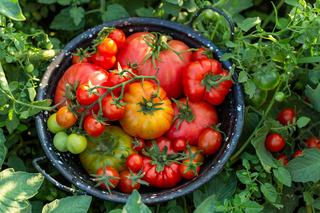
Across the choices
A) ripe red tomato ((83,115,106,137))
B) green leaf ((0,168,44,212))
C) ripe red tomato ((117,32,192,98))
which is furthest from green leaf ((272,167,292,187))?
green leaf ((0,168,44,212))

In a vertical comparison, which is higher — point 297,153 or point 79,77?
point 79,77

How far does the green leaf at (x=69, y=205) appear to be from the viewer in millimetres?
1328

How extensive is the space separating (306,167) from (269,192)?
12 centimetres

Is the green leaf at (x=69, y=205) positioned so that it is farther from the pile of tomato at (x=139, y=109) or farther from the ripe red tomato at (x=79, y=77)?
the ripe red tomato at (x=79, y=77)

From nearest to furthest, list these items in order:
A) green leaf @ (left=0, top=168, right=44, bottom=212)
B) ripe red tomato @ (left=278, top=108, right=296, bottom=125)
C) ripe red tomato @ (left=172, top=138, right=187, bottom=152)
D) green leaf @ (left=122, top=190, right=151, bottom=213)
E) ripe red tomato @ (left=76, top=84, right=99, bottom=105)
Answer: green leaf @ (left=122, top=190, right=151, bottom=213), green leaf @ (left=0, top=168, right=44, bottom=212), ripe red tomato @ (left=76, top=84, right=99, bottom=105), ripe red tomato @ (left=172, top=138, right=187, bottom=152), ripe red tomato @ (left=278, top=108, right=296, bottom=125)

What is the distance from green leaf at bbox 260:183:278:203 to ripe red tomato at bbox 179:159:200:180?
0.55ft

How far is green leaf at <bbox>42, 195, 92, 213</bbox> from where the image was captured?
4.36 feet

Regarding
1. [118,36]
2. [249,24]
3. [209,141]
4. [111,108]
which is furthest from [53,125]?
[249,24]

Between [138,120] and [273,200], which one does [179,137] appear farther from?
[273,200]

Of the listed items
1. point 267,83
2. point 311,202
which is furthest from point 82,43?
point 311,202

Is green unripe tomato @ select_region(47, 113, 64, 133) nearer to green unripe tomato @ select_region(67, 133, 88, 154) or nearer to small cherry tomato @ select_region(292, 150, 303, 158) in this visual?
green unripe tomato @ select_region(67, 133, 88, 154)

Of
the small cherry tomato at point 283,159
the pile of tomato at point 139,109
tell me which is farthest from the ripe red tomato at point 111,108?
the small cherry tomato at point 283,159

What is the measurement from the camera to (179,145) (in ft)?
4.93

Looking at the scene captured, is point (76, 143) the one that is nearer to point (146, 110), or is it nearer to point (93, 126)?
point (93, 126)
